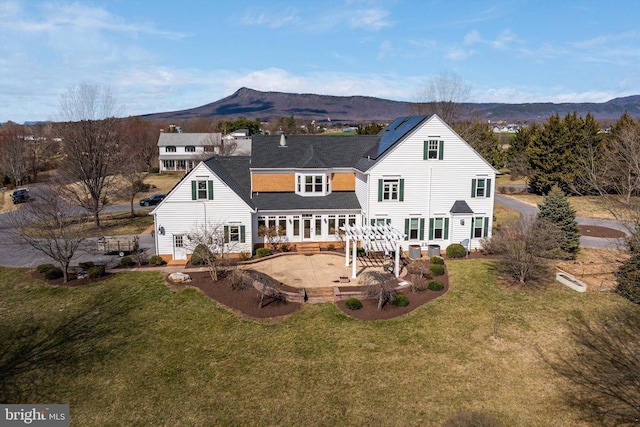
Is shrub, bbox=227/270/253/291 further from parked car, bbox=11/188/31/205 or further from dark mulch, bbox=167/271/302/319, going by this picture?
parked car, bbox=11/188/31/205

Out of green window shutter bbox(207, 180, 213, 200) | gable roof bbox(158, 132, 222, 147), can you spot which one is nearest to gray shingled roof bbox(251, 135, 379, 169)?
green window shutter bbox(207, 180, 213, 200)

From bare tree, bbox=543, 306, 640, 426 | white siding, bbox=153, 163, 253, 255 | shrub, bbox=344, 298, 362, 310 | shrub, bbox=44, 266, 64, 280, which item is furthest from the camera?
white siding, bbox=153, 163, 253, 255

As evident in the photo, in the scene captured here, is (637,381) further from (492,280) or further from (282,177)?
(282,177)

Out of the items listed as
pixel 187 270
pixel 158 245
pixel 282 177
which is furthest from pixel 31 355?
pixel 282 177

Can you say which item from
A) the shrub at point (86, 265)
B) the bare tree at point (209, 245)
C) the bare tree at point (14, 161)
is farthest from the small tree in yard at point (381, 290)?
the bare tree at point (14, 161)

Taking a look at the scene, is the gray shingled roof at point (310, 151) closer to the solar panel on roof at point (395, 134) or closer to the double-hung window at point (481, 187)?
the solar panel on roof at point (395, 134)

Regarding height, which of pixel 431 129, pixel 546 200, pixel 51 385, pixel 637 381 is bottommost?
pixel 51 385

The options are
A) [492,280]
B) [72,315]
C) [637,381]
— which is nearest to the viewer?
[637,381]
